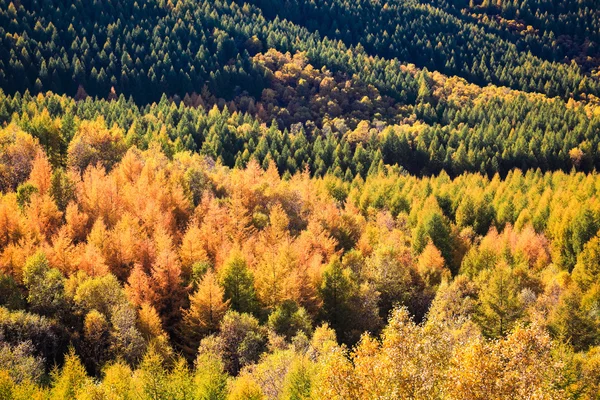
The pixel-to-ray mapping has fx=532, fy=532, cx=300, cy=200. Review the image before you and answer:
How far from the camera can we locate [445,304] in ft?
258

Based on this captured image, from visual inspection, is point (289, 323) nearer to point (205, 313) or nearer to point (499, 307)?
point (205, 313)

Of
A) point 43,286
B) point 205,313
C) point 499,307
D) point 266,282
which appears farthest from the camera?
point 266,282

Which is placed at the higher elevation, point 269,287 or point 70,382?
point 70,382

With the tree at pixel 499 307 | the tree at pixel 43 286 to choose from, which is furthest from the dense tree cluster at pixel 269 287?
the tree at pixel 499 307

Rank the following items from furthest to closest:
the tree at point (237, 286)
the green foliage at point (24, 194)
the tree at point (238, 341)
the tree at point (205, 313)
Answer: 1. the green foliage at point (24, 194)
2. the tree at point (237, 286)
3. the tree at point (205, 313)
4. the tree at point (238, 341)

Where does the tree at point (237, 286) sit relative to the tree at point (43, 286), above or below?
below

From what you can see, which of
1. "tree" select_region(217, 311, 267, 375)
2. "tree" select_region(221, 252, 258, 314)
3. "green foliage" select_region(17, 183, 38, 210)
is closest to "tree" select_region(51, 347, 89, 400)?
"tree" select_region(217, 311, 267, 375)

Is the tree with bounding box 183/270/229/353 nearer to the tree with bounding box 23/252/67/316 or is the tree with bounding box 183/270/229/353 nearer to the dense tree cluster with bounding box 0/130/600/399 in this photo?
the dense tree cluster with bounding box 0/130/600/399

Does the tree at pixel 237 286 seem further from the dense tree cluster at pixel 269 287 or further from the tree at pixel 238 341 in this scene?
the tree at pixel 238 341

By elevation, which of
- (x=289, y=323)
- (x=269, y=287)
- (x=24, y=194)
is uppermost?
(x=289, y=323)

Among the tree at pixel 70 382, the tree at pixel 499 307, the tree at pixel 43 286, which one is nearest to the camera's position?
the tree at pixel 70 382

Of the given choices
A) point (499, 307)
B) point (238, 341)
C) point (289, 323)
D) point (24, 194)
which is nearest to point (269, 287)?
point (289, 323)

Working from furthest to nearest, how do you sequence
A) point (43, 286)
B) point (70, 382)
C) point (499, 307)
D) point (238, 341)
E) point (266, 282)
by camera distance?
point (266, 282)
point (499, 307)
point (43, 286)
point (238, 341)
point (70, 382)

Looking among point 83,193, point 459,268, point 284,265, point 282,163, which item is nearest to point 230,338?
point 284,265
